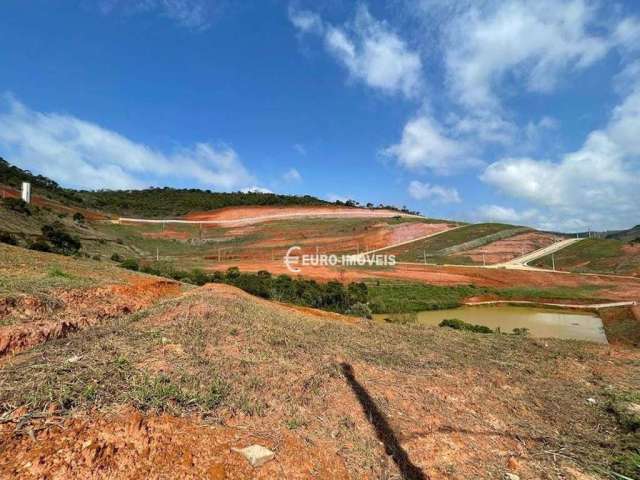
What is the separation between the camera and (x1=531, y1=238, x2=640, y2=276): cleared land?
154 ft

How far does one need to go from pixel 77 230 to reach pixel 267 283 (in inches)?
1026

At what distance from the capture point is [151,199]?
92625 millimetres

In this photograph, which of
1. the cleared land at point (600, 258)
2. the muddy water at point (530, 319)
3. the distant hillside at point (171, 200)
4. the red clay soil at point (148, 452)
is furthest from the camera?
the distant hillside at point (171, 200)

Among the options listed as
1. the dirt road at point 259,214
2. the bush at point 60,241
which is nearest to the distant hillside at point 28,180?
the dirt road at point 259,214

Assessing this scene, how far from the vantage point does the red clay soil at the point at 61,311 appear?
6766mm

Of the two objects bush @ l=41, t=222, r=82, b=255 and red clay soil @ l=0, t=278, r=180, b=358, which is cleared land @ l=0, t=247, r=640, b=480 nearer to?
red clay soil @ l=0, t=278, r=180, b=358

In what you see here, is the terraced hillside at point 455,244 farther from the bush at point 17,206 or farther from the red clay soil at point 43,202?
the red clay soil at point 43,202

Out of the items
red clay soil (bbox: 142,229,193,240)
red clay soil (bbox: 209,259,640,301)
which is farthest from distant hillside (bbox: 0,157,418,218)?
red clay soil (bbox: 209,259,640,301)

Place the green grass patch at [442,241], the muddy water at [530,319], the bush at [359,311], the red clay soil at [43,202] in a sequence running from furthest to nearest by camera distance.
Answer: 1. the green grass patch at [442,241]
2. the red clay soil at [43,202]
3. the bush at [359,311]
4. the muddy water at [530,319]

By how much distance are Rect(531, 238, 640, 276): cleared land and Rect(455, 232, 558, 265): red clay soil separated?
179 inches

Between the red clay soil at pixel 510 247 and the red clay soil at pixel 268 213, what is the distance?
29.0 m

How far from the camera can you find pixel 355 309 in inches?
1070

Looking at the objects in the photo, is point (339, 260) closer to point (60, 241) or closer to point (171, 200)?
point (60, 241)

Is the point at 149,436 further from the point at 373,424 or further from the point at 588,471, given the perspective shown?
the point at 588,471
